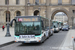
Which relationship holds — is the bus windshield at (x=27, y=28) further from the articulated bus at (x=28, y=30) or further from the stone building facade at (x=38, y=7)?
the stone building facade at (x=38, y=7)

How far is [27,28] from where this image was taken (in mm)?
13094

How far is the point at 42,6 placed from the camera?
48.5m

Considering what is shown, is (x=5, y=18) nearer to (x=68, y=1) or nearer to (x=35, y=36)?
(x=68, y=1)

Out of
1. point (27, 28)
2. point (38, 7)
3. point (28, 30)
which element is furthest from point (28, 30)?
point (38, 7)

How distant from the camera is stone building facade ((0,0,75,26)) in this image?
47.9m

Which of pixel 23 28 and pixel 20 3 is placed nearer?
pixel 23 28

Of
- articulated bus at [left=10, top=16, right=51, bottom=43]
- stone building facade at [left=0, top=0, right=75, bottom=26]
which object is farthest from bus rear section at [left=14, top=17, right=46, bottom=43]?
stone building facade at [left=0, top=0, right=75, bottom=26]

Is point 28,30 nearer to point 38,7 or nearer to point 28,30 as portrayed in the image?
point 28,30

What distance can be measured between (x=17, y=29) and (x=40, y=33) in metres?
1.98

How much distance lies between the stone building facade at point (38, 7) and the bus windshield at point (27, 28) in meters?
34.4

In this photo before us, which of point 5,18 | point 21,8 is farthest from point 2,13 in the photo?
point 21,8

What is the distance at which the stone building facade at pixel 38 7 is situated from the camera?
47.9m

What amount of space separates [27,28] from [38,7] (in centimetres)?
3577

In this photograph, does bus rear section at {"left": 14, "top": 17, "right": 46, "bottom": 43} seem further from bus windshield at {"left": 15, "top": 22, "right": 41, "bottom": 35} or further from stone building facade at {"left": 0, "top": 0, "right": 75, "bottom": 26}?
stone building facade at {"left": 0, "top": 0, "right": 75, "bottom": 26}
